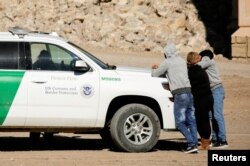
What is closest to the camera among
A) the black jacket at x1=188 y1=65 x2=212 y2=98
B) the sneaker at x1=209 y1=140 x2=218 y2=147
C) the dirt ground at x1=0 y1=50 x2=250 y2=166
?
the dirt ground at x1=0 y1=50 x2=250 y2=166

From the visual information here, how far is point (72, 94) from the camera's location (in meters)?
11.6

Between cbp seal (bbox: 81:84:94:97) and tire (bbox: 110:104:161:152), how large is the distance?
0.51 metres

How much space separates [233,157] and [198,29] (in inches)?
1075

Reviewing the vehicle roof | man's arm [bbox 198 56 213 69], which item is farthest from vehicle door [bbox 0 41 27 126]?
man's arm [bbox 198 56 213 69]

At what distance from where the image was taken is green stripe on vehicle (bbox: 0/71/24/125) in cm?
1132

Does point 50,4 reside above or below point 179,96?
above

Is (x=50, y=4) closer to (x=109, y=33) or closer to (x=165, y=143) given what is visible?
(x=109, y=33)

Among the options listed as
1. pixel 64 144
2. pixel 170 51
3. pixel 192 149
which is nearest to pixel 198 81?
pixel 170 51

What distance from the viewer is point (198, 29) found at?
36656mm

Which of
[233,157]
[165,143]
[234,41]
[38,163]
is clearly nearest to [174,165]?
[233,157]

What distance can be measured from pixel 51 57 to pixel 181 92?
203 cm

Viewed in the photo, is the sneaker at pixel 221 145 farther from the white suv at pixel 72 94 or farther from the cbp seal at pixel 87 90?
the cbp seal at pixel 87 90

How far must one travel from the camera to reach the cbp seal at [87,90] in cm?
1162

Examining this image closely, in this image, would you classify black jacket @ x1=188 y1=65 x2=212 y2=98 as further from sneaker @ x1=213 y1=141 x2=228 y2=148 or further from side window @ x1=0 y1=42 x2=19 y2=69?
side window @ x1=0 y1=42 x2=19 y2=69
